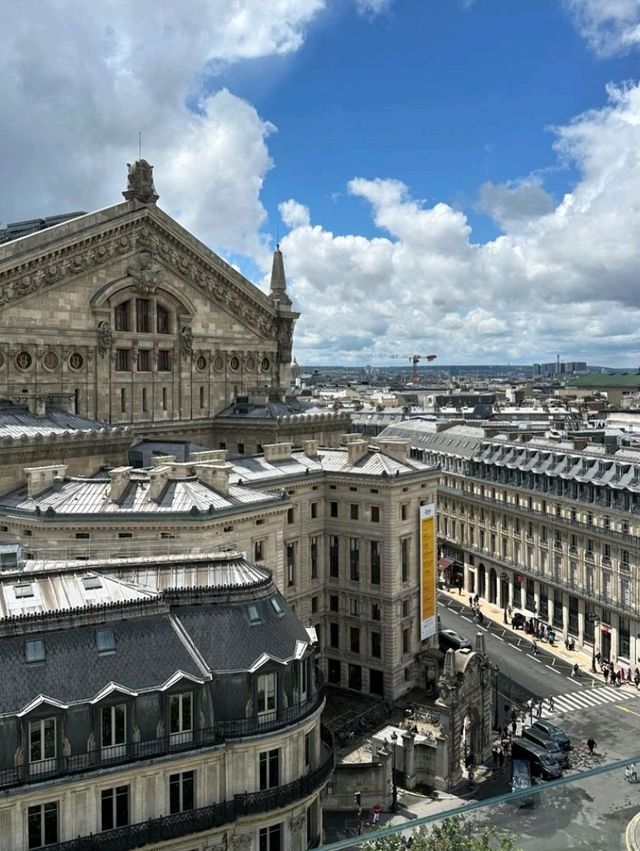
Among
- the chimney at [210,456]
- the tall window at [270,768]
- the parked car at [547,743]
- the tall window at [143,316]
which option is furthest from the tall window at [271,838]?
the tall window at [143,316]

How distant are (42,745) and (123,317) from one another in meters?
45.4

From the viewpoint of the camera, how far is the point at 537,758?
57.0 meters

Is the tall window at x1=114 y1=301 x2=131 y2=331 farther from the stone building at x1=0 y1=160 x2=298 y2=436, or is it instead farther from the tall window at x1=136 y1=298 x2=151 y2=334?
the tall window at x1=136 y1=298 x2=151 y2=334

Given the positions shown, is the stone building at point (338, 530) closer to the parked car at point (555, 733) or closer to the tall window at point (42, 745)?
the parked car at point (555, 733)

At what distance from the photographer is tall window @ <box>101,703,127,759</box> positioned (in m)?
30.1

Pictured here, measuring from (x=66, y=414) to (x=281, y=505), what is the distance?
1762 centimetres

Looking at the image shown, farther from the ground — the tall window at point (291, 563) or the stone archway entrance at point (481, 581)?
the tall window at point (291, 563)

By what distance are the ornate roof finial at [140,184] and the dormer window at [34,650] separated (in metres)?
46.3

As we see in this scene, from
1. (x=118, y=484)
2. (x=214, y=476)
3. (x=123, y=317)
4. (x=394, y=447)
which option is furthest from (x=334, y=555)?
(x=123, y=317)

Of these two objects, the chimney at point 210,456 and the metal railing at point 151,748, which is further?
the chimney at point 210,456

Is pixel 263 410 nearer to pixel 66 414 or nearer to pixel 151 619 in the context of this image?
pixel 66 414

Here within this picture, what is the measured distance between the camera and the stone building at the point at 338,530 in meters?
55.1

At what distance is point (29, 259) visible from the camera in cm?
6159

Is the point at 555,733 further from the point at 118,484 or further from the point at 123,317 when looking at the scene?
the point at 123,317
